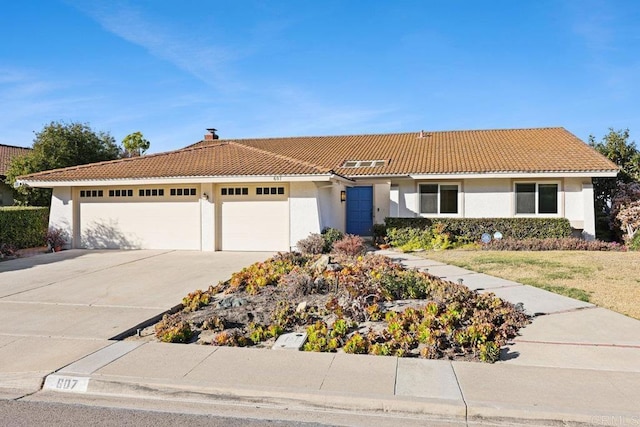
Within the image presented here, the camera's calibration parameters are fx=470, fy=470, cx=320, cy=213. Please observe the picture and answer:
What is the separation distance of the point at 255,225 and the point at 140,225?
4.07m

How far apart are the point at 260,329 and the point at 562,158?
48.8ft

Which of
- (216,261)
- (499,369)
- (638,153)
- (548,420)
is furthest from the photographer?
(638,153)

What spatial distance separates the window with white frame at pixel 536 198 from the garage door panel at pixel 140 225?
1130 cm

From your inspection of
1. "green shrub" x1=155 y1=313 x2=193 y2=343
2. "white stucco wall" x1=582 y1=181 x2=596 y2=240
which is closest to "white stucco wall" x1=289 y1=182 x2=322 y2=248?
"green shrub" x1=155 y1=313 x2=193 y2=343

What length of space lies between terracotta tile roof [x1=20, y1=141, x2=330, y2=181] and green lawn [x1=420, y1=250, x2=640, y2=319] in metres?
5.17

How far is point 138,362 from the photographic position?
17.2 feet

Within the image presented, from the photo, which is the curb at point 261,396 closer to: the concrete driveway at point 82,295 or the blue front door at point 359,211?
the concrete driveway at point 82,295

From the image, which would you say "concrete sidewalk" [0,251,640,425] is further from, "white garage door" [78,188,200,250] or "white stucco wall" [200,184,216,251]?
"white garage door" [78,188,200,250]

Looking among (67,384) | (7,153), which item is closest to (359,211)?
(67,384)

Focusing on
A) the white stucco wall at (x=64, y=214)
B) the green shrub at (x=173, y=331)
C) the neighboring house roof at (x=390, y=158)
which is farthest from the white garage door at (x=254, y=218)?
the green shrub at (x=173, y=331)

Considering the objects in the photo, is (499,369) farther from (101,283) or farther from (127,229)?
(127,229)

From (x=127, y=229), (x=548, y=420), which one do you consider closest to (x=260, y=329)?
(x=548, y=420)

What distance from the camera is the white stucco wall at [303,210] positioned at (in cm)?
1456

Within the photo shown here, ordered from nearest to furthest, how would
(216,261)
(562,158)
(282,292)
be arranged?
(282,292)
(216,261)
(562,158)
